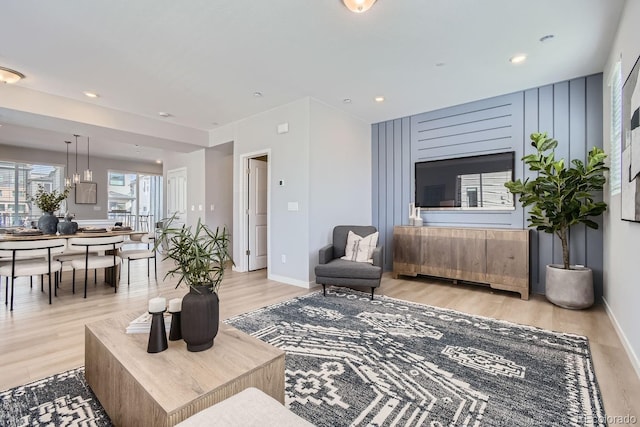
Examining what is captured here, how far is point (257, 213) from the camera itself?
18.1 ft

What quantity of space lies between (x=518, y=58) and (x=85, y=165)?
10.0 meters

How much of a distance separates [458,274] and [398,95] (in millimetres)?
2611

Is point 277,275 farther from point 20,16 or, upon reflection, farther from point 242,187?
point 20,16

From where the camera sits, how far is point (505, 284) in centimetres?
→ 380

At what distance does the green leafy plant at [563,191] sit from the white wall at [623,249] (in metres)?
0.17

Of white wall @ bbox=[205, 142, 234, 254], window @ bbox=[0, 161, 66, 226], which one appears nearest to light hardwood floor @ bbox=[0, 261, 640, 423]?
white wall @ bbox=[205, 142, 234, 254]

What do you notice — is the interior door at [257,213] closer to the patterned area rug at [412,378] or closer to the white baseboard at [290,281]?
the white baseboard at [290,281]

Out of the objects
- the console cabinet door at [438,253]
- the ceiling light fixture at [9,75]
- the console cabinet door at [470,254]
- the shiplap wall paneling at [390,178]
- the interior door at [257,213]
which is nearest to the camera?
the ceiling light fixture at [9,75]

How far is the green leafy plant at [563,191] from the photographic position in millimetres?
3189

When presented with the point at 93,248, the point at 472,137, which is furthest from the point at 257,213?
the point at 472,137

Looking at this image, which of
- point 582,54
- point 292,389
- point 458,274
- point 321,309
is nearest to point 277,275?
point 321,309

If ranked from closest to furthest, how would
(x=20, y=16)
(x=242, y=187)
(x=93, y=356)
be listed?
(x=93, y=356), (x=20, y=16), (x=242, y=187)

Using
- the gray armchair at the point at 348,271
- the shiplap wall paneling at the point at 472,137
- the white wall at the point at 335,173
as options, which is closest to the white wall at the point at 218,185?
the white wall at the point at 335,173

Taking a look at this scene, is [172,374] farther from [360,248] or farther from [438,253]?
[438,253]
